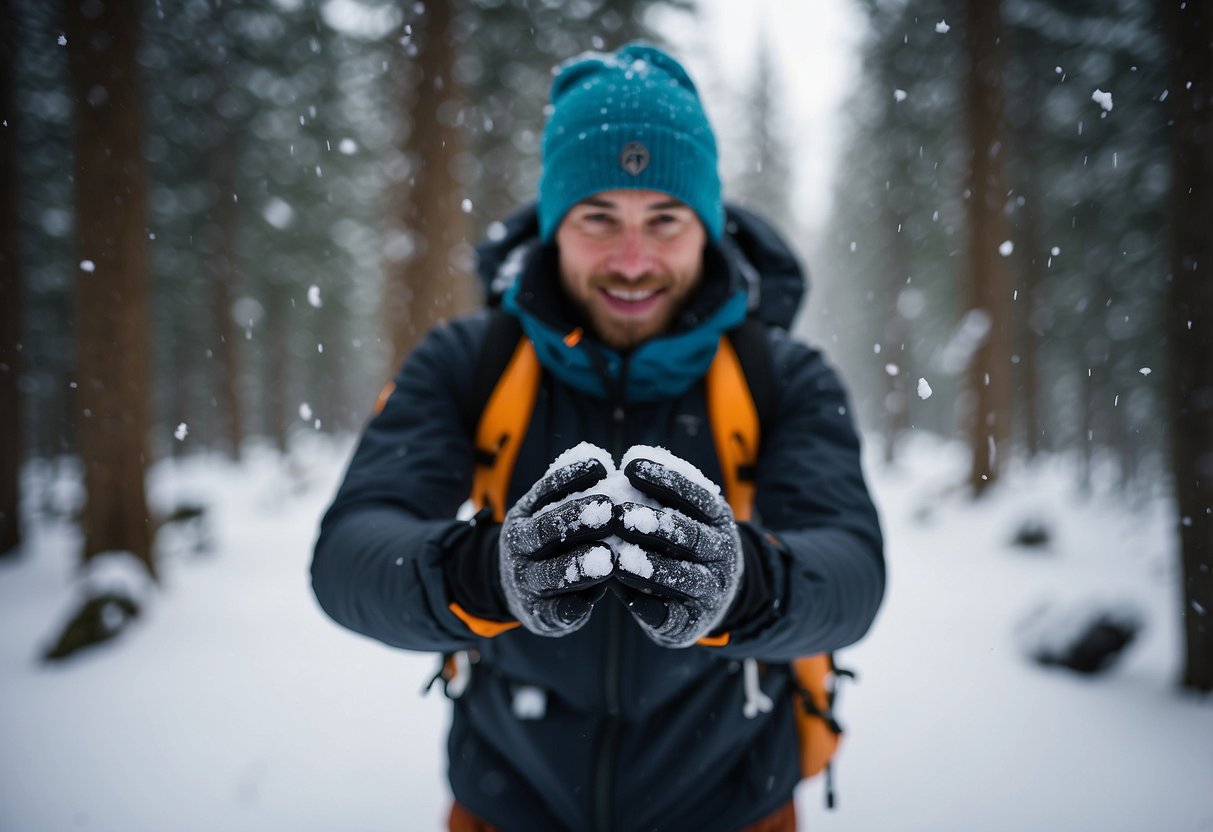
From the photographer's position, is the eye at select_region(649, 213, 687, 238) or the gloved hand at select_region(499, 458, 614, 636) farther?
the eye at select_region(649, 213, 687, 238)

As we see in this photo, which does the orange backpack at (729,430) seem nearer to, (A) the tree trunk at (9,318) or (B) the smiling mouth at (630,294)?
(B) the smiling mouth at (630,294)

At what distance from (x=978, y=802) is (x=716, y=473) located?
4.03 meters

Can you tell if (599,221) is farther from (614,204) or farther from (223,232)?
(223,232)

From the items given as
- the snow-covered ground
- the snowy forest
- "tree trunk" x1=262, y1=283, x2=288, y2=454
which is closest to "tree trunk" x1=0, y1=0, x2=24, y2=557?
the snowy forest

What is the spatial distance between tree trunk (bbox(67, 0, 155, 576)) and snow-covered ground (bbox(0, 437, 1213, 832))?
55.0 inches

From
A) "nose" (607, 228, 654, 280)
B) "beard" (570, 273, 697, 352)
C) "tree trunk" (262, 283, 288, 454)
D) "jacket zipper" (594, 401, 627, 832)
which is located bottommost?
"jacket zipper" (594, 401, 627, 832)

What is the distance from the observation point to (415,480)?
6.04 ft

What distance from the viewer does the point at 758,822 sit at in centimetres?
199

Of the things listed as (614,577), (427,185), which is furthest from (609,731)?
(427,185)

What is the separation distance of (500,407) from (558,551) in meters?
0.83

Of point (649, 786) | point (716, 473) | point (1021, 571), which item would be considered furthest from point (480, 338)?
point (1021, 571)

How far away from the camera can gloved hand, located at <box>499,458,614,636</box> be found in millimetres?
1206

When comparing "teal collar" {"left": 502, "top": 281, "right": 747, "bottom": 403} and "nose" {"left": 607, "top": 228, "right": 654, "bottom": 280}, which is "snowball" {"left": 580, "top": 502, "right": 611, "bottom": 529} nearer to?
"teal collar" {"left": 502, "top": 281, "right": 747, "bottom": 403}

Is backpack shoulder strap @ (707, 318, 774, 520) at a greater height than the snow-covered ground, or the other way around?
backpack shoulder strap @ (707, 318, 774, 520)
